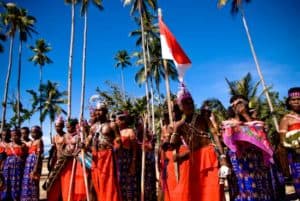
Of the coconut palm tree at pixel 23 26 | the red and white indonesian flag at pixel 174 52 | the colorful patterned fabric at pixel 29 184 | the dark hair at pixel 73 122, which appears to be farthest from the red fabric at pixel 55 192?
the coconut palm tree at pixel 23 26

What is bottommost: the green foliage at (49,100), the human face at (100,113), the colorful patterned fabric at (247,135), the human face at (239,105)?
the colorful patterned fabric at (247,135)

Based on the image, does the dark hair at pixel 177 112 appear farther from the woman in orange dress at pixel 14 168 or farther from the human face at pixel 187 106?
the woman in orange dress at pixel 14 168

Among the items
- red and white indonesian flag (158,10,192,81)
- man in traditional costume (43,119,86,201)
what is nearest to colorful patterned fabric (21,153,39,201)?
man in traditional costume (43,119,86,201)

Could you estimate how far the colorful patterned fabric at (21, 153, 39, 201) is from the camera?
762 centimetres

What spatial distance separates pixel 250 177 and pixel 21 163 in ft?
18.6

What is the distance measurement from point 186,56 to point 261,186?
8.19 ft

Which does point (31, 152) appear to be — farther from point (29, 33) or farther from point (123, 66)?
point (123, 66)

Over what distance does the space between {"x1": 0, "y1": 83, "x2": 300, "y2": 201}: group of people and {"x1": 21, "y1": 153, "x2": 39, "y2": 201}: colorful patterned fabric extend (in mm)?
22

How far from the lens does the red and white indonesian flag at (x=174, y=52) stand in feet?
18.5

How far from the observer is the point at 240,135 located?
421cm

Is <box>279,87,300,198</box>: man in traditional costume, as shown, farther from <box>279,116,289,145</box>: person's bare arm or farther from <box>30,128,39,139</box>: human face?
<box>30,128,39,139</box>: human face

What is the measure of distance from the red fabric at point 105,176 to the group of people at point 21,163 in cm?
196

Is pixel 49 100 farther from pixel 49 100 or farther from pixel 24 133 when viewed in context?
pixel 24 133

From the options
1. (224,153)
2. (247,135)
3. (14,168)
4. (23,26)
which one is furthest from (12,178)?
(23,26)
